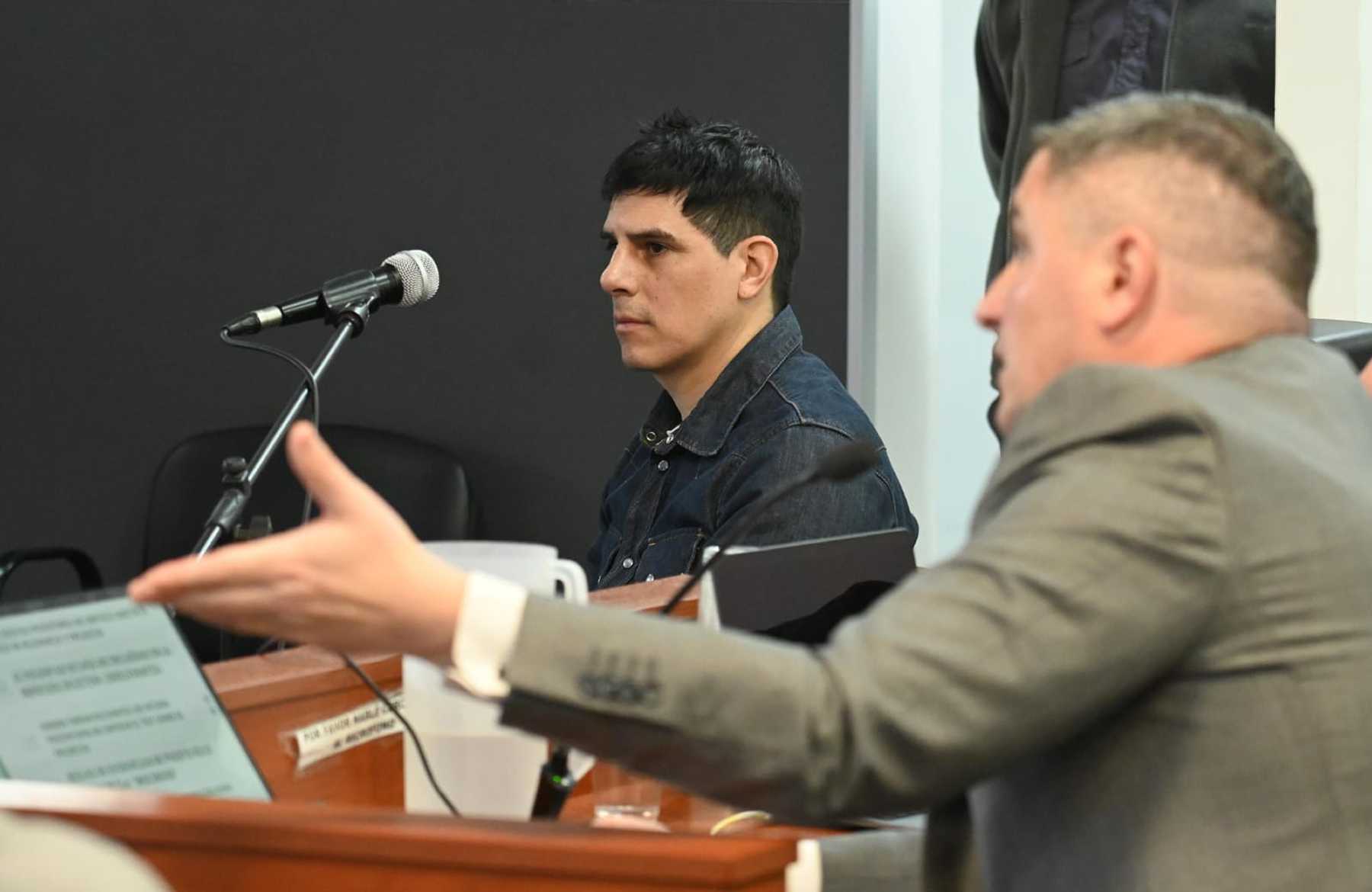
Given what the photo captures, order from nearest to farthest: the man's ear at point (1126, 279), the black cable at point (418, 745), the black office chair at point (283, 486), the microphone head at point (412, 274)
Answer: the man's ear at point (1126, 279), the black cable at point (418, 745), the microphone head at point (412, 274), the black office chair at point (283, 486)

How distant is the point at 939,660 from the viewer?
901mm

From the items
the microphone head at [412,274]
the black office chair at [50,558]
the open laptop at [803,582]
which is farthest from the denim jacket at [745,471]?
the black office chair at [50,558]

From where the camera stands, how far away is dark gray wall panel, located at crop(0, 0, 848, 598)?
3.77 metres

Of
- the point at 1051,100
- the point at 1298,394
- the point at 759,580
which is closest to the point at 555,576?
the point at 759,580

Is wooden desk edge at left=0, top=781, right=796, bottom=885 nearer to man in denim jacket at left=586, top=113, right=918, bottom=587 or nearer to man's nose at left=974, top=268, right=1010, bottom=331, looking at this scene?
man's nose at left=974, top=268, right=1010, bottom=331

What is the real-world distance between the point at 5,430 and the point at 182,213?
617mm

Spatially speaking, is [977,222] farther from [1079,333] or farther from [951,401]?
[1079,333]

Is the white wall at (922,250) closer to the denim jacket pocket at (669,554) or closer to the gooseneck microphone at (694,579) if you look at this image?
the denim jacket pocket at (669,554)

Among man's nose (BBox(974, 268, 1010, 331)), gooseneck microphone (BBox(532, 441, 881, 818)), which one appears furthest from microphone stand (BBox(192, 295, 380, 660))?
man's nose (BBox(974, 268, 1010, 331))

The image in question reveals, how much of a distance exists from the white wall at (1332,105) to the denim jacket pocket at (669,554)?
0.91 meters

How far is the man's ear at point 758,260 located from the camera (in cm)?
A: 293

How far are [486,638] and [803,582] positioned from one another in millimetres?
741

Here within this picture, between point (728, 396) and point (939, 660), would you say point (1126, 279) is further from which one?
point (728, 396)

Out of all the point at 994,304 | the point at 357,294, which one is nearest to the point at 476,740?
the point at 994,304
